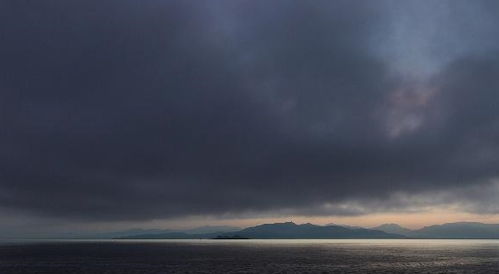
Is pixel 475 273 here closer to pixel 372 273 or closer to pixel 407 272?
pixel 407 272

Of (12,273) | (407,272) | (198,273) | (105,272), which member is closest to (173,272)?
(198,273)

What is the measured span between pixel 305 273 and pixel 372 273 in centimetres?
1697

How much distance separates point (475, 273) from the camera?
109500mm

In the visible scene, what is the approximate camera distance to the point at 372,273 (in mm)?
109188

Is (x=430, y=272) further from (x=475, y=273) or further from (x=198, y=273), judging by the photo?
(x=198, y=273)

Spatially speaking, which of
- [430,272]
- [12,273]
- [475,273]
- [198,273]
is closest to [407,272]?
[430,272]

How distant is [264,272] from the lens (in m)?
110

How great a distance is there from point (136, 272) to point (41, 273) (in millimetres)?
23713

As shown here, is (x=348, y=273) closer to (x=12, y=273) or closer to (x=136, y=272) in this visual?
(x=136, y=272)

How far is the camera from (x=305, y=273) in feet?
354

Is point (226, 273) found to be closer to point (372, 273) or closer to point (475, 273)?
point (372, 273)

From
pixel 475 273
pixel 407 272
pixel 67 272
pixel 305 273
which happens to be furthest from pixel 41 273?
pixel 475 273

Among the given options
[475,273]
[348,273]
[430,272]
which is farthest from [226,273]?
[475,273]

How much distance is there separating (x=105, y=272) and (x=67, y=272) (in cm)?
1017
